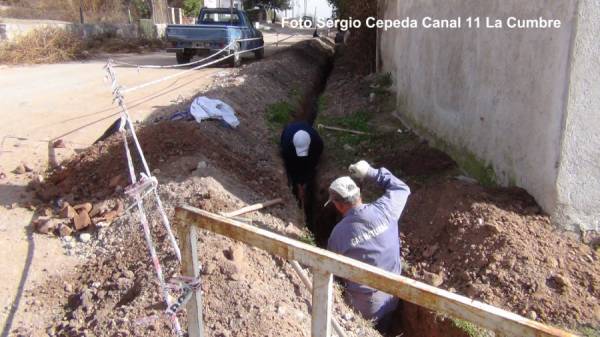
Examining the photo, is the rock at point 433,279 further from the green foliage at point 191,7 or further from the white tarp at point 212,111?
the green foliage at point 191,7

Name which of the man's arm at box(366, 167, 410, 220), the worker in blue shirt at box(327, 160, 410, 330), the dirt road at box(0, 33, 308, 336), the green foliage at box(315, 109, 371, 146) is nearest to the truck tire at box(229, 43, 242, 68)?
the dirt road at box(0, 33, 308, 336)

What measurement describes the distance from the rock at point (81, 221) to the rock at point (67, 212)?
0.08 meters

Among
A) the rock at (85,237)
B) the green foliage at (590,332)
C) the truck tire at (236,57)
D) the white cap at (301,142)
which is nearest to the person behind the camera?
the green foliage at (590,332)

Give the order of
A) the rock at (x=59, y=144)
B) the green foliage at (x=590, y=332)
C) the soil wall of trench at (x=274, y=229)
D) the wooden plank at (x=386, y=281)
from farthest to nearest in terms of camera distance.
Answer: the rock at (x=59, y=144), the green foliage at (x=590, y=332), the soil wall of trench at (x=274, y=229), the wooden plank at (x=386, y=281)

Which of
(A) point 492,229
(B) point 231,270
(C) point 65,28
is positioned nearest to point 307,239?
(B) point 231,270

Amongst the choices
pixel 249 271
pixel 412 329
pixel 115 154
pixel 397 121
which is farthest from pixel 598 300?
pixel 397 121

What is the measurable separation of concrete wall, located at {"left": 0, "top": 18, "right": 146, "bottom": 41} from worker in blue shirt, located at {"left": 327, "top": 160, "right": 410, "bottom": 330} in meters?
16.5

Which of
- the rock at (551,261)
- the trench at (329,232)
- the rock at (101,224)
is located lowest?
the trench at (329,232)

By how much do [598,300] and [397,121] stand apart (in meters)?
5.88

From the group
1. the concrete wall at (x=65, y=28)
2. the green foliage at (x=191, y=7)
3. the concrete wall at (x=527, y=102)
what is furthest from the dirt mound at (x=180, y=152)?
the green foliage at (x=191, y=7)

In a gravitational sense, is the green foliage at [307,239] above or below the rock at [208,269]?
below

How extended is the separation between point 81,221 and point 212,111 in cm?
319

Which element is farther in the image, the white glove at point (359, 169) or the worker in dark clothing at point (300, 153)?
the worker in dark clothing at point (300, 153)

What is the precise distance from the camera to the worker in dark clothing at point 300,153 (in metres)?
6.84
